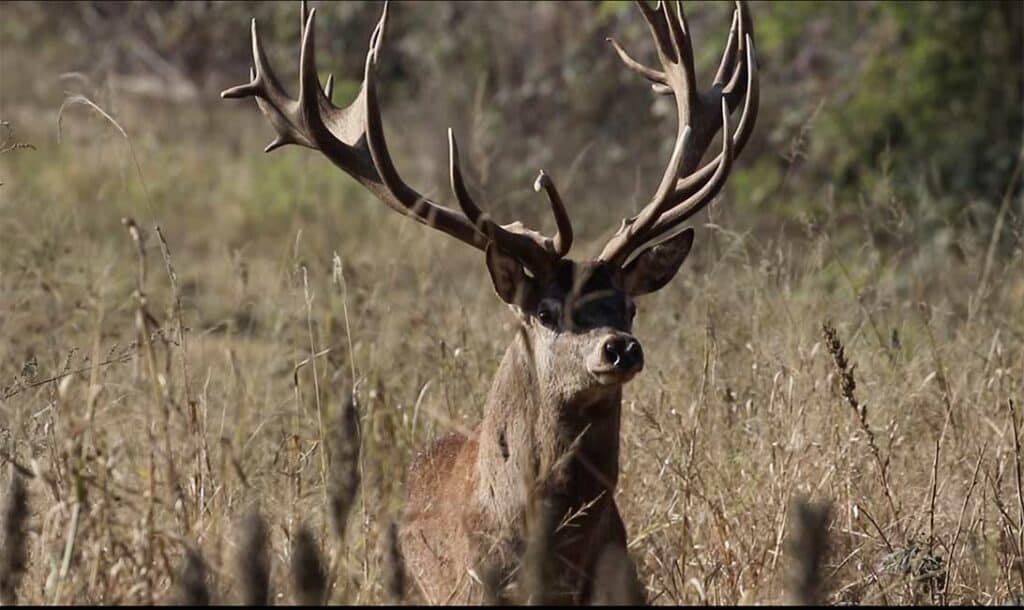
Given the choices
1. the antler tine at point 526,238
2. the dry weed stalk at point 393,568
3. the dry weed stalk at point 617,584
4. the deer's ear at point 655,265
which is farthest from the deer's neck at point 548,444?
the dry weed stalk at point 393,568

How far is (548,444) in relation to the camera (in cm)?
470

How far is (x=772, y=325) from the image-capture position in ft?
21.2

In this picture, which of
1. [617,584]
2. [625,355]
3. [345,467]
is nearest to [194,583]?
[345,467]

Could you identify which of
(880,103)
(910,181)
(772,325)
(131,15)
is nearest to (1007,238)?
(910,181)

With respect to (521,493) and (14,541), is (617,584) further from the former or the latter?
A: (521,493)

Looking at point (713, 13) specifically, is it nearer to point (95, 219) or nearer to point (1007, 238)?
point (1007, 238)

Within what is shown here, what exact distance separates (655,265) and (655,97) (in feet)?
24.1

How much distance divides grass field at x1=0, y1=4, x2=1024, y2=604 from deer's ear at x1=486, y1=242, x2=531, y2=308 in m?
0.41

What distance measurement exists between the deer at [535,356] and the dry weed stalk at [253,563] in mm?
1242

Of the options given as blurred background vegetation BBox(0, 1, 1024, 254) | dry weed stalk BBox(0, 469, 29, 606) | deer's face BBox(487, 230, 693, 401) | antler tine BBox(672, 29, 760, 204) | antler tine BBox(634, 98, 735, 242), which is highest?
blurred background vegetation BBox(0, 1, 1024, 254)

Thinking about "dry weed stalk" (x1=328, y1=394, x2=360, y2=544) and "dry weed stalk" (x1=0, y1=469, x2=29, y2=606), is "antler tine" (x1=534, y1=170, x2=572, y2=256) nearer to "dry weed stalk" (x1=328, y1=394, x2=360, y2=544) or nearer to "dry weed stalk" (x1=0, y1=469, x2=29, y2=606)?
"dry weed stalk" (x1=328, y1=394, x2=360, y2=544)

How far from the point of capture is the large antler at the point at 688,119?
16.1 feet

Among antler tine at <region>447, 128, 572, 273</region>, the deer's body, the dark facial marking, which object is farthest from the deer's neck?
antler tine at <region>447, 128, 572, 273</region>

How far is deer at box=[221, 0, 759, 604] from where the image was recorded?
4582mm
